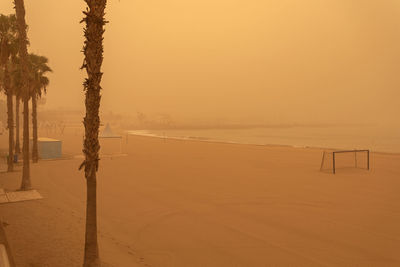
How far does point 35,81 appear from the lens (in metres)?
24.4

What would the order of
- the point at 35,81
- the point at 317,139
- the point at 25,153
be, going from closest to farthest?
the point at 25,153 < the point at 35,81 < the point at 317,139

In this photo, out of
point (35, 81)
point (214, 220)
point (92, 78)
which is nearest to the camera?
point (92, 78)

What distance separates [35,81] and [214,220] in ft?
66.3

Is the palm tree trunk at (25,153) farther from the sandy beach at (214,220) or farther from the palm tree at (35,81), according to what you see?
the palm tree at (35,81)

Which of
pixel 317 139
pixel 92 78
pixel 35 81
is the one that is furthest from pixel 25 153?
pixel 317 139

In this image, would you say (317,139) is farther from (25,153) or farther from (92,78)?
(92,78)

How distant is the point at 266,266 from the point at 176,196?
7.54 m

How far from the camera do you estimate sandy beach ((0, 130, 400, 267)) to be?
25.3 feet

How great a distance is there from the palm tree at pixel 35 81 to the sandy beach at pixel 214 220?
5.31 m

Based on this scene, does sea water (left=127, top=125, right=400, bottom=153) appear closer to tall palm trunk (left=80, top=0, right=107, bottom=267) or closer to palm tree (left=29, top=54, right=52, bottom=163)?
palm tree (left=29, top=54, right=52, bottom=163)

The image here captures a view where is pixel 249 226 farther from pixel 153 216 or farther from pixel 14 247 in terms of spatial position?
pixel 14 247

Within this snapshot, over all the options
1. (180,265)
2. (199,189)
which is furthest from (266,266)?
(199,189)

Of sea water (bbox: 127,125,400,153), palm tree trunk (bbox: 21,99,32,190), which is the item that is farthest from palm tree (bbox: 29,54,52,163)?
sea water (bbox: 127,125,400,153)

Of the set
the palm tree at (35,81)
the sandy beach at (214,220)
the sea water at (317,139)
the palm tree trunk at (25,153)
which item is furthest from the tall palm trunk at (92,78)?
the sea water at (317,139)
